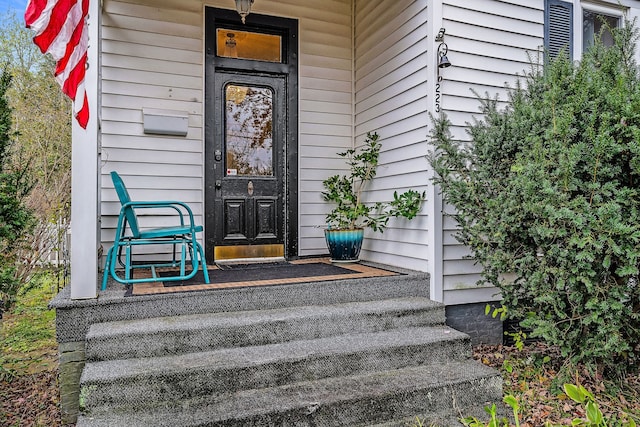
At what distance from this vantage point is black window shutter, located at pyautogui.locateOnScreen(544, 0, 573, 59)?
4141mm

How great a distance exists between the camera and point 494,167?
3062 mm

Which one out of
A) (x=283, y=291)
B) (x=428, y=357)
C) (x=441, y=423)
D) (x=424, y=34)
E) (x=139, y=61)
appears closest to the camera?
(x=441, y=423)

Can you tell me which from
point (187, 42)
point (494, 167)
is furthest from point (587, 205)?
point (187, 42)

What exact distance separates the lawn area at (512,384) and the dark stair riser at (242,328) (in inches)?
28.3

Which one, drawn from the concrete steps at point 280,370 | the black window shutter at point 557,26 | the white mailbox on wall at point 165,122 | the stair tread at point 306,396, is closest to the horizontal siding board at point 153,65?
the white mailbox on wall at point 165,122

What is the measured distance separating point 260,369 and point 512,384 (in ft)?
5.96

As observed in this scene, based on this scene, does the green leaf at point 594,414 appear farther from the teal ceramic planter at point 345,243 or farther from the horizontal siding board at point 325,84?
the horizontal siding board at point 325,84

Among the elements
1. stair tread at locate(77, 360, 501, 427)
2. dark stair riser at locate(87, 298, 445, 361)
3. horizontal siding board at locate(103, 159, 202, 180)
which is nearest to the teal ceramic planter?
dark stair riser at locate(87, 298, 445, 361)

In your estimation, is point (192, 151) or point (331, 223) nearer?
point (192, 151)

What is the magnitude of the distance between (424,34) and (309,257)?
8.31 feet

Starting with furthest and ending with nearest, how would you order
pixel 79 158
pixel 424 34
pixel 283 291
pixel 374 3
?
pixel 374 3 → pixel 424 34 → pixel 283 291 → pixel 79 158

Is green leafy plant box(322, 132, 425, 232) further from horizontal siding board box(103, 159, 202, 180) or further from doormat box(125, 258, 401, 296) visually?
horizontal siding board box(103, 159, 202, 180)

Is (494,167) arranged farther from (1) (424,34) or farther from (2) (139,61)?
(2) (139,61)

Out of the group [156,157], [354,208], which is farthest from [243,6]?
[354,208]
